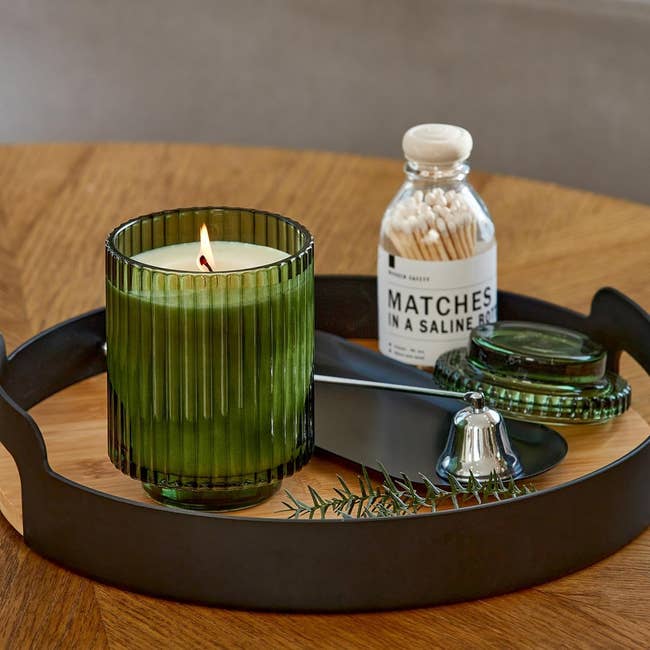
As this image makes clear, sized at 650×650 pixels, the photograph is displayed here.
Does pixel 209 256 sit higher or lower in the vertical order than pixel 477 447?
higher

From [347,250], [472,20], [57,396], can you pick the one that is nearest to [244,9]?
[472,20]

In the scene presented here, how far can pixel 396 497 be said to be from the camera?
56cm

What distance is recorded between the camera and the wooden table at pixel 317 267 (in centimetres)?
52

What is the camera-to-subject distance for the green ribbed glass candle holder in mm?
550

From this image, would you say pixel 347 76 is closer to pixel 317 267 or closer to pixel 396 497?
pixel 317 267

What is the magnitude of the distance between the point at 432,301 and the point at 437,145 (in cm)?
10

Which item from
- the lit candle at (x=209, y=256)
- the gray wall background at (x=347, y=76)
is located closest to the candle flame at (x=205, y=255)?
the lit candle at (x=209, y=256)

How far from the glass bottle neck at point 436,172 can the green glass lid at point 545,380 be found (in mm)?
116

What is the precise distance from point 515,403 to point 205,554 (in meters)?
0.24

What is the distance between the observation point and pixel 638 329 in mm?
737

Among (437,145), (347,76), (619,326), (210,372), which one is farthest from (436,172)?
(347,76)

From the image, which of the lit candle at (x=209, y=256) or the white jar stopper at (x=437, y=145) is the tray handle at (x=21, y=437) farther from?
the white jar stopper at (x=437, y=145)

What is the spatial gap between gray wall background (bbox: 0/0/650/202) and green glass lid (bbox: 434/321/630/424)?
1020 mm

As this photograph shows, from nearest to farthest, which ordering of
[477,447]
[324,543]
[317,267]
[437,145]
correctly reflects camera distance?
[324,543]
[477,447]
[437,145]
[317,267]
